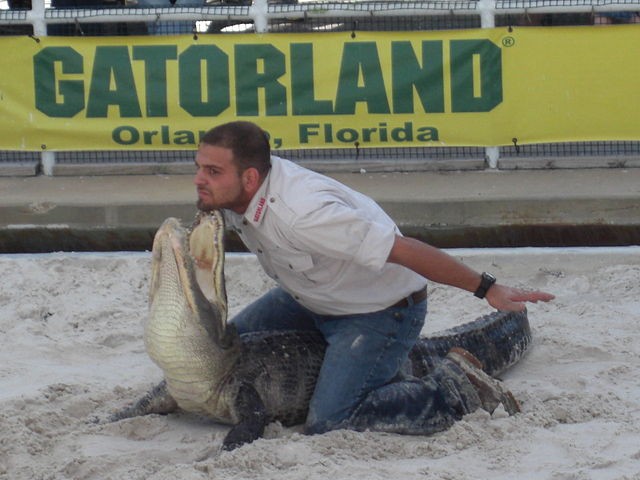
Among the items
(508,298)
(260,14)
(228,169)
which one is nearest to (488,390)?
(508,298)

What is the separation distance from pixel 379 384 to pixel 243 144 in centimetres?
106

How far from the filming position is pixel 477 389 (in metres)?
4.64

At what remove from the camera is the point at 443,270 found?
4156 millimetres

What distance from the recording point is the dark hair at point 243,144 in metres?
4.27

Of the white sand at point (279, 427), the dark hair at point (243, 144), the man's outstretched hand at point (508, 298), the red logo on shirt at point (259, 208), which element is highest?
the dark hair at point (243, 144)

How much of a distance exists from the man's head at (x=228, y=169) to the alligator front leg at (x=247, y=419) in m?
0.74

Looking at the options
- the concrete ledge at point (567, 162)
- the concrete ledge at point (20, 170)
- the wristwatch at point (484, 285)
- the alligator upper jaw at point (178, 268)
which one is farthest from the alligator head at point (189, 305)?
the concrete ledge at point (20, 170)

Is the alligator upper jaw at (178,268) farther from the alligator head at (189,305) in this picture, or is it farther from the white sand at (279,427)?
the white sand at (279,427)

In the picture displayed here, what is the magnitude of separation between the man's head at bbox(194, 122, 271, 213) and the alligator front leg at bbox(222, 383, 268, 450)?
742mm

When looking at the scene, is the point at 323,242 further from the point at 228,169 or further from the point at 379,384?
the point at 379,384

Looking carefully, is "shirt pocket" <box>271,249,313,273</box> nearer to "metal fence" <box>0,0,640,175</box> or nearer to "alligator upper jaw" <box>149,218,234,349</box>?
"alligator upper jaw" <box>149,218,234,349</box>

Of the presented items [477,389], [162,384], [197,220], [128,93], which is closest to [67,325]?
[162,384]

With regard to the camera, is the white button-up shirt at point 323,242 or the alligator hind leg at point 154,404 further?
the alligator hind leg at point 154,404

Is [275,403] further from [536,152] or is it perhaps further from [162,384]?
[536,152]
